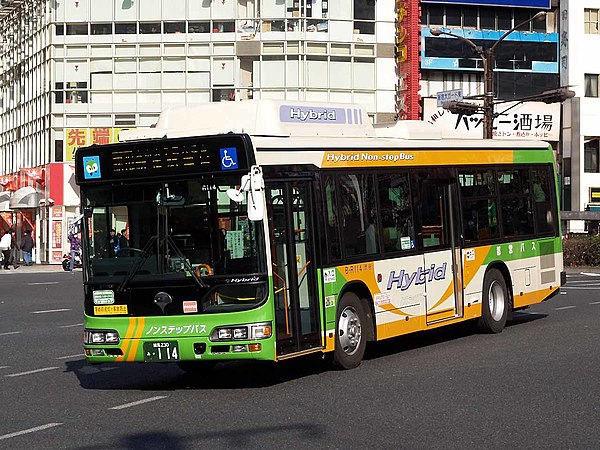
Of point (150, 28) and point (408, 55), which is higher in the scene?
point (150, 28)

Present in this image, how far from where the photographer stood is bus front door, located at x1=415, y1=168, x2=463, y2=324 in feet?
55.0

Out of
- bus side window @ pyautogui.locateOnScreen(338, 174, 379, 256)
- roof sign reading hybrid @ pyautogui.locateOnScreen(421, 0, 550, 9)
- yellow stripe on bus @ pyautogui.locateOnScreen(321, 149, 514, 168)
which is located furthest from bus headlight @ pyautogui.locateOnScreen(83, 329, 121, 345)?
roof sign reading hybrid @ pyautogui.locateOnScreen(421, 0, 550, 9)

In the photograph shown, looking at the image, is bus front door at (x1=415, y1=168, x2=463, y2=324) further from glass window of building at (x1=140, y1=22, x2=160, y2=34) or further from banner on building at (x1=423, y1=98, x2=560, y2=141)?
banner on building at (x1=423, y1=98, x2=560, y2=141)

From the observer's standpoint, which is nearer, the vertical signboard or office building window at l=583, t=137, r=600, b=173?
the vertical signboard

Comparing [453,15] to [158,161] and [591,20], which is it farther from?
[158,161]

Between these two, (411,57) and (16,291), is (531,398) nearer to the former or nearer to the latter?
(16,291)

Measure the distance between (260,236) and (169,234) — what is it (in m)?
1.01

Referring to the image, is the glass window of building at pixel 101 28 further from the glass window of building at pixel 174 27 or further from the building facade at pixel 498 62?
the building facade at pixel 498 62

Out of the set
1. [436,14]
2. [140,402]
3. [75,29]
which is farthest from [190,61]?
[140,402]

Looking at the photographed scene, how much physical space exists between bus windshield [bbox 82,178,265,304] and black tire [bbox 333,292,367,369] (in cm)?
179

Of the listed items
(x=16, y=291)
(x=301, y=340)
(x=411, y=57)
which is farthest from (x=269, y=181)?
(x=411, y=57)

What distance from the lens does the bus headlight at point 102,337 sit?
1361 cm

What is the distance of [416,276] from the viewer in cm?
1642

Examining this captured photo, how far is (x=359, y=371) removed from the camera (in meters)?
14.6
